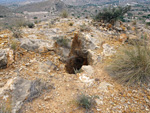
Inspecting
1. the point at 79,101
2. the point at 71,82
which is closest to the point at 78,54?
the point at 71,82

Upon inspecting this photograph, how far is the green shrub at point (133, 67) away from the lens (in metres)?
2.25

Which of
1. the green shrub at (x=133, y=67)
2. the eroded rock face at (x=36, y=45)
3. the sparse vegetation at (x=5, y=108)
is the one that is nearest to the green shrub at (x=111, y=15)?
the eroded rock face at (x=36, y=45)

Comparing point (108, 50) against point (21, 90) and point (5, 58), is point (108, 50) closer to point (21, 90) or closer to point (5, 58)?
point (21, 90)

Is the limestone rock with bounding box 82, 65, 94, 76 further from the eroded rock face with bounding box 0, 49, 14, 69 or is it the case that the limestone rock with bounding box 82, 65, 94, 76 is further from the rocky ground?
the eroded rock face with bounding box 0, 49, 14, 69

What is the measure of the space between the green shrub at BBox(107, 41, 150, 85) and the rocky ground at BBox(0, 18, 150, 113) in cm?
17

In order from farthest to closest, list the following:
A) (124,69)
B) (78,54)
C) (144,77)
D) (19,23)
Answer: (19,23), (78,54), (124,69), (144,77)

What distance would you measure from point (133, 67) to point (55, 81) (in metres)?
1.92

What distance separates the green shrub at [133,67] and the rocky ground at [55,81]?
0.17 metres

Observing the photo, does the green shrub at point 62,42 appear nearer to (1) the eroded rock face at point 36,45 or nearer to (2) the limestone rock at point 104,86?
(1) the eroded rock face at point 36,45

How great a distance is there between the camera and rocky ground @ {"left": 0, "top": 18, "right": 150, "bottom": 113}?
6.41 ft

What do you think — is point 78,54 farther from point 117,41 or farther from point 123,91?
point 123,91

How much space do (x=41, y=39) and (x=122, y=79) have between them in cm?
342

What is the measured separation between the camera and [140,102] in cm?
191

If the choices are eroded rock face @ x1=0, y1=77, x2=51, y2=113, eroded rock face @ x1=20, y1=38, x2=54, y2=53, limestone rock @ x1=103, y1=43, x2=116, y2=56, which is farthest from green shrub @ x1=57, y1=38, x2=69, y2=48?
eroded rock face @ x1=0, y1=77, x2=51, y2=113
